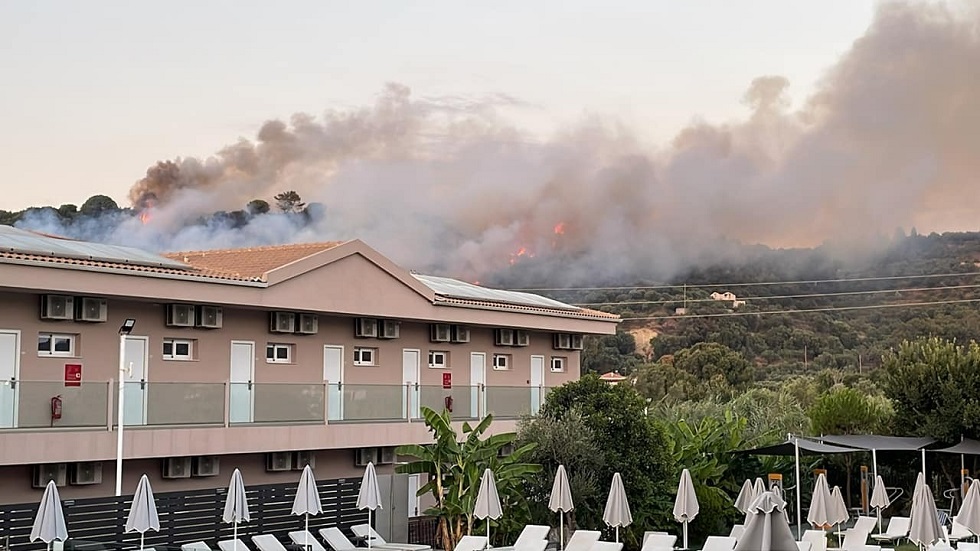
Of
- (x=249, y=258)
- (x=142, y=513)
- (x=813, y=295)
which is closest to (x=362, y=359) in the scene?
(x=249, y=258)

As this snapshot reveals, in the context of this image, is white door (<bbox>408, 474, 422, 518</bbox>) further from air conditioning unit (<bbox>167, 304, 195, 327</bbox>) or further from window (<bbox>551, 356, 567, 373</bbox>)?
window (<bbox>551, 356, 567, 373</bbox>)

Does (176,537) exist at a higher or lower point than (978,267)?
lower

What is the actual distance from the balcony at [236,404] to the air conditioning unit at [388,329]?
200cm

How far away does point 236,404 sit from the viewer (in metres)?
24.8

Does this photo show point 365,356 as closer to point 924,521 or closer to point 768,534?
point 924,521

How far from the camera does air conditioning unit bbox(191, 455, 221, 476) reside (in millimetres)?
24875

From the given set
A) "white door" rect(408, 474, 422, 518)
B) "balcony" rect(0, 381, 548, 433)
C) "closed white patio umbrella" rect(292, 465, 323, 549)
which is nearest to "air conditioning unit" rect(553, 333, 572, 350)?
"balcony" rect(0, 381, 548, 433)

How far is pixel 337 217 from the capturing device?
9256 cm

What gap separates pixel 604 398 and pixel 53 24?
126 ft

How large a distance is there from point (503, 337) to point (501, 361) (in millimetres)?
923

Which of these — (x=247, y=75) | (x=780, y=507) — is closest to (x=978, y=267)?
(x=247, y=75)

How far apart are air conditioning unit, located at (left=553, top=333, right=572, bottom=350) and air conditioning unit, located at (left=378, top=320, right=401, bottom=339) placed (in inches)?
326

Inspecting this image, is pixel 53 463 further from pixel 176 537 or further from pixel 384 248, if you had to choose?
pixel 384 248

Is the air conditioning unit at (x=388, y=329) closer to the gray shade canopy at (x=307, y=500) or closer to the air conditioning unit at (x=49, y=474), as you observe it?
the gray shade canopy at (x=307, y=500)
